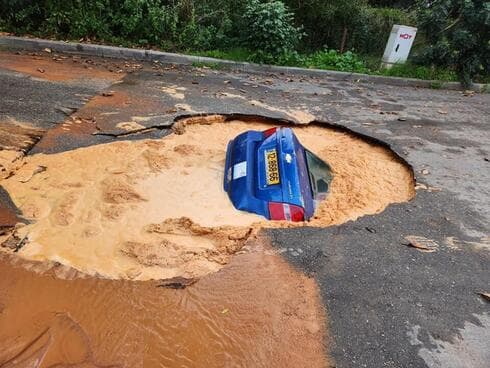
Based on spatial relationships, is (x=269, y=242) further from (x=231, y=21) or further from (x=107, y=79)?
(x=231, y=21)

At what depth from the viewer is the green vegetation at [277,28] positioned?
8086 mm

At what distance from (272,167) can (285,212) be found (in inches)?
19.8

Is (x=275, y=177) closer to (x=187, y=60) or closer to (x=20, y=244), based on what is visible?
(x=20, y=244)

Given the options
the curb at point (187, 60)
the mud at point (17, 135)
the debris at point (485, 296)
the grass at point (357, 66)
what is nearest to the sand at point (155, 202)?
the mud at point (17, 135)

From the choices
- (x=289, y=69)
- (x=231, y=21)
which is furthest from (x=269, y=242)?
(x=231, y=21)

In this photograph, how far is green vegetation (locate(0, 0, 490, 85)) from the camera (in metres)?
8.09

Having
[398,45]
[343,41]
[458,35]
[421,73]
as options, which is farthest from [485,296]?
A: [343,41]

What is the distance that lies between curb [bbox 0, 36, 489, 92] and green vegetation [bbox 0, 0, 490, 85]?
25 centimetres

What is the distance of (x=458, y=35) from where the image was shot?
28.0 ft

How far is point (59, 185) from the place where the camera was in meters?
3.52

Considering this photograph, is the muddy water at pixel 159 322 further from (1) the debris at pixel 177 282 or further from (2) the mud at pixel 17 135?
(2) the mud at pixel 17 135

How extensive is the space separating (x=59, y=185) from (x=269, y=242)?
2086 millimetres

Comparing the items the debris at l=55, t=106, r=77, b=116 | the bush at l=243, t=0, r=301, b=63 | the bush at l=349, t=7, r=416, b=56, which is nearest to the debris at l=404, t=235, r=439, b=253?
the debris at l=55, t=106, r=77, b=116

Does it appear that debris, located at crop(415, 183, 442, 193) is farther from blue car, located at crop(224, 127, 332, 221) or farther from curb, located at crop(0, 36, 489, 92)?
curb, located at crop(0, 36, 489, 92)
